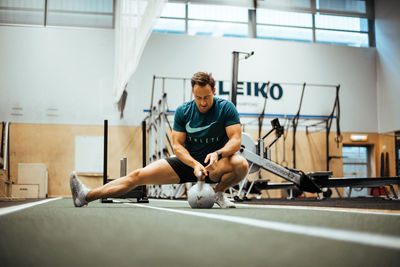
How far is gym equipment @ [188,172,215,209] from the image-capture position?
9.44 feet

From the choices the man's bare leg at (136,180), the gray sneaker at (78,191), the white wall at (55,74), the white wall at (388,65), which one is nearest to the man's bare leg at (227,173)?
the man's bare leg at (136,180)

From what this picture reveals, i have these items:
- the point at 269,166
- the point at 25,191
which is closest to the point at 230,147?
the point at 269,166

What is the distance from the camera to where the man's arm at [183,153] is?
2773mm

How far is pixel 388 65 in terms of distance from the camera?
10.7 metres

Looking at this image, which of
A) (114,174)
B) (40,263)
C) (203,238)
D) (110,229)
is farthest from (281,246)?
(114,174)

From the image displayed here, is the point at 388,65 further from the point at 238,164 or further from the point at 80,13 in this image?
the point at 238,164

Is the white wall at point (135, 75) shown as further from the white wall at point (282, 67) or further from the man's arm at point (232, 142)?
the man's arm at point (232, 142)

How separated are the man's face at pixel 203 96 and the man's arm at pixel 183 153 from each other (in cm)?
26

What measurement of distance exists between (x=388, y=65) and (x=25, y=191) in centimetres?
926

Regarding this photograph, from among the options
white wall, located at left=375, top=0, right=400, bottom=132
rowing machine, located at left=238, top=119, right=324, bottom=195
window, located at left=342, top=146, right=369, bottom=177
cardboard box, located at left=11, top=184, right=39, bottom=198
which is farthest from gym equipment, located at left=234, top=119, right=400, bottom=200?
white wall, located at left=375, top=0, right=400, bottom=132

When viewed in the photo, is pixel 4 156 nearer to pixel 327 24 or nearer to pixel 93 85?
pixel 93 85

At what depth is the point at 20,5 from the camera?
9977 mm

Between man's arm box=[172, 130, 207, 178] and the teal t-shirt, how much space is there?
0.04 metres

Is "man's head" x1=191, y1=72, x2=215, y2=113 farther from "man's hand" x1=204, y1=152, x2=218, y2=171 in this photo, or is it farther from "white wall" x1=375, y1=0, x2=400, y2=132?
"white wall" x1=375, y1=0, x2=400, y2=132
